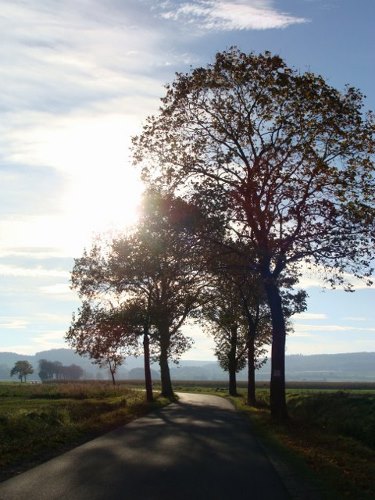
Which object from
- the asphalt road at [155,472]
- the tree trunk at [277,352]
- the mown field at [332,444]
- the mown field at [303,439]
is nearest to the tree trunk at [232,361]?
the mown field at [332,444]

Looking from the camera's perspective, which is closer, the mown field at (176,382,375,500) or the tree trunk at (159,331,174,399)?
the mown field at (176,382,375,500)

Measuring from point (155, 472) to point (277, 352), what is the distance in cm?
1602

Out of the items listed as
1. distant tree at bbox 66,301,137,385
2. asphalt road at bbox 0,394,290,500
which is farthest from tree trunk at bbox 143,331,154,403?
asphalt road at bbox 0,394,290,500

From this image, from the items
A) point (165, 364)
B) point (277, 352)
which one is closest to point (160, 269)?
point (277, 352)

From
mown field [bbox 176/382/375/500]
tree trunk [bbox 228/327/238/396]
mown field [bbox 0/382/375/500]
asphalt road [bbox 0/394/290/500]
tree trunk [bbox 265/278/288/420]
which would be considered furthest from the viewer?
tree trunk [bbox 228/327/238/396]

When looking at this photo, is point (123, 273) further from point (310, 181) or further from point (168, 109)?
point (310, 181)

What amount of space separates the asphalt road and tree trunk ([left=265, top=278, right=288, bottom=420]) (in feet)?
26.4

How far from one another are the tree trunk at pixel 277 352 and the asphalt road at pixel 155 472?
8055 mm

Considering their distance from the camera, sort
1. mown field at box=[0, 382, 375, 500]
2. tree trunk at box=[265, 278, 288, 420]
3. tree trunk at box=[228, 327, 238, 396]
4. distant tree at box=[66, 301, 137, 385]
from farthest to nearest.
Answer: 1. tree trunk at box=[228, 327, 238, 396]
2. distant tree at box=[66, 301, 137, 385]
3. tree trunk at box=[265, 278, 288, 420]
4. mown field at box=[0, 382, 375, 500]

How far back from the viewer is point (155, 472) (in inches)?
493

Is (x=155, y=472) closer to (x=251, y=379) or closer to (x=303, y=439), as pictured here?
(x=303, y=439)

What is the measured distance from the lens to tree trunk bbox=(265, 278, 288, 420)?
27.4 meters

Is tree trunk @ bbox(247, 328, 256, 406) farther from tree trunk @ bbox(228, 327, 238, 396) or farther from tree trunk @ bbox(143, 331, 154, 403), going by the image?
tree trunk @ bbox(228, 327, 238, 396)

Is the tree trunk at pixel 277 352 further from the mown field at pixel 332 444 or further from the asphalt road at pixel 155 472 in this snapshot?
the asphalt road at pixel 155 472
